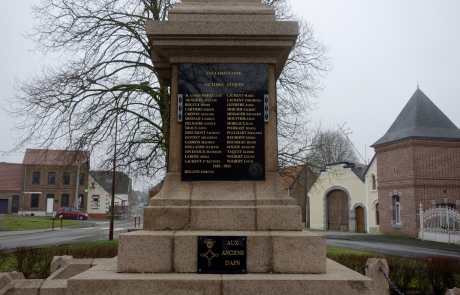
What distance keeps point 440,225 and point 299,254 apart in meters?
25.7

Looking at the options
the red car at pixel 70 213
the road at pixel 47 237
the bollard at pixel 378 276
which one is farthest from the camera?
the red car at pixel 70 213

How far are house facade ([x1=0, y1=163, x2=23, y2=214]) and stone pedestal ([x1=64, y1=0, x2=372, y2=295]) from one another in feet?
193

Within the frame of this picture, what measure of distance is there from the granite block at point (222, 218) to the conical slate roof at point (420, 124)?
27.1 meters

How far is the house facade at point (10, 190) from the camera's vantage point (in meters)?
57.5

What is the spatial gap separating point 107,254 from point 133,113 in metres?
7.61

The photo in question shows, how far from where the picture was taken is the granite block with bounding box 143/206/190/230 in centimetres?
568

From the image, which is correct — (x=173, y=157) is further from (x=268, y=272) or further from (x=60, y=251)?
(x=60, y=251)

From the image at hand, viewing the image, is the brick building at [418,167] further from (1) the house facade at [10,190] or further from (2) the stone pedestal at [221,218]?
(1) the house facade at [10,190]

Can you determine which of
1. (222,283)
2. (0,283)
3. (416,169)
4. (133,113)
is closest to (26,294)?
(0,283)

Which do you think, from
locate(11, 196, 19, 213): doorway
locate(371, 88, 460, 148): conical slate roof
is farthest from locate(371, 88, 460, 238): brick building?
locate(11, 196, 19, 213): doorway

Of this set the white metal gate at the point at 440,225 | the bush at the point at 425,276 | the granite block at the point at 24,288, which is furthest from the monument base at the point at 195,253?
the white metal gate at the point at 440,225

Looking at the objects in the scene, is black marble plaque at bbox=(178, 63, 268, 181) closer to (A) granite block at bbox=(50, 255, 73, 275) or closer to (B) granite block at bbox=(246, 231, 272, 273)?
(B) granite block at bbox=(246, 231, 272, 273)

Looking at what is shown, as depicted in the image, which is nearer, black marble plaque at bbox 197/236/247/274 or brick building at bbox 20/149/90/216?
black marble plaque at bbox 197/236/247/274

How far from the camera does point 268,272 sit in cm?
517
